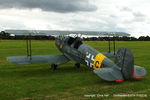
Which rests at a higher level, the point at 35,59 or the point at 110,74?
the point at 35,59

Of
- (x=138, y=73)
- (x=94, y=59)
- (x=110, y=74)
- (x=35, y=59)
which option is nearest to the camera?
(x=110, y=74)

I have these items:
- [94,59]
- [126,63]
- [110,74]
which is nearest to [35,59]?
[94,59]

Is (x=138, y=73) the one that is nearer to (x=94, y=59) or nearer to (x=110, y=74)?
(x=110, y=74)

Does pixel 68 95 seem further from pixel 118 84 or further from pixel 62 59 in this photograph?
pixel 62 59

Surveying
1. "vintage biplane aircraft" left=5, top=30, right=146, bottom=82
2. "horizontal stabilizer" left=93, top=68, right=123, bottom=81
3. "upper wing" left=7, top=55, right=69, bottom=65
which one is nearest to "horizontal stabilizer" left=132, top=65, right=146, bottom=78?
"vintage biplane aircraft" left=5, top=30, right=146, bottom=82

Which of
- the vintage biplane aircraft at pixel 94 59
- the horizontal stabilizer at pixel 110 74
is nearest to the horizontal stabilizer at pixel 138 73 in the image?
the vintage biplane aircraft at pixel 94 59

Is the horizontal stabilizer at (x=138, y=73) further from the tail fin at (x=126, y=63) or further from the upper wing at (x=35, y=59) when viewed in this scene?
the upper wing at (x=35, y=59)

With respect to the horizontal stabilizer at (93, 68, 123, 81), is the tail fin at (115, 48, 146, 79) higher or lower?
higher

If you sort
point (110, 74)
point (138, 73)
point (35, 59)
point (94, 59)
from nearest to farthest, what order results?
point (110, 74) → point (138, 73) → point (94, 59) → point (35, 59)

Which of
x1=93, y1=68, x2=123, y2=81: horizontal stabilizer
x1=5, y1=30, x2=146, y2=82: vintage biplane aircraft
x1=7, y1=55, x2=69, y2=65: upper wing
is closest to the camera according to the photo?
x1=93, y1=68, x2=123, y2=81: horizontal stabilizer

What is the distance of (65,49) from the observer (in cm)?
1183

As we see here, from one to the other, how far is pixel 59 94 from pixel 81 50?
4.32 m

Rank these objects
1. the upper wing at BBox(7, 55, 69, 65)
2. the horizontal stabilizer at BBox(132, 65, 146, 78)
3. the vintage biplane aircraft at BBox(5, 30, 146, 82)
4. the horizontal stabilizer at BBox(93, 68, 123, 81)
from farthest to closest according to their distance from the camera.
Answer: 1. the upper wing at BBox(7, 55, 69, 65)
2. the horizontal stabilizer at BBox(132, 65, 146, 78)
3. the vintage biplane aircraft at BBox(5, 30, 146, 82)
4. the horizontal stabilizer at BBox(93, 68, 123, 81)

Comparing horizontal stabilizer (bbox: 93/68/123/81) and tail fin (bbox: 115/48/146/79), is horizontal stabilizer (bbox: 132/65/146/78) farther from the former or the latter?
horizontal stabilizer (bbox: 93/68/123/81)
